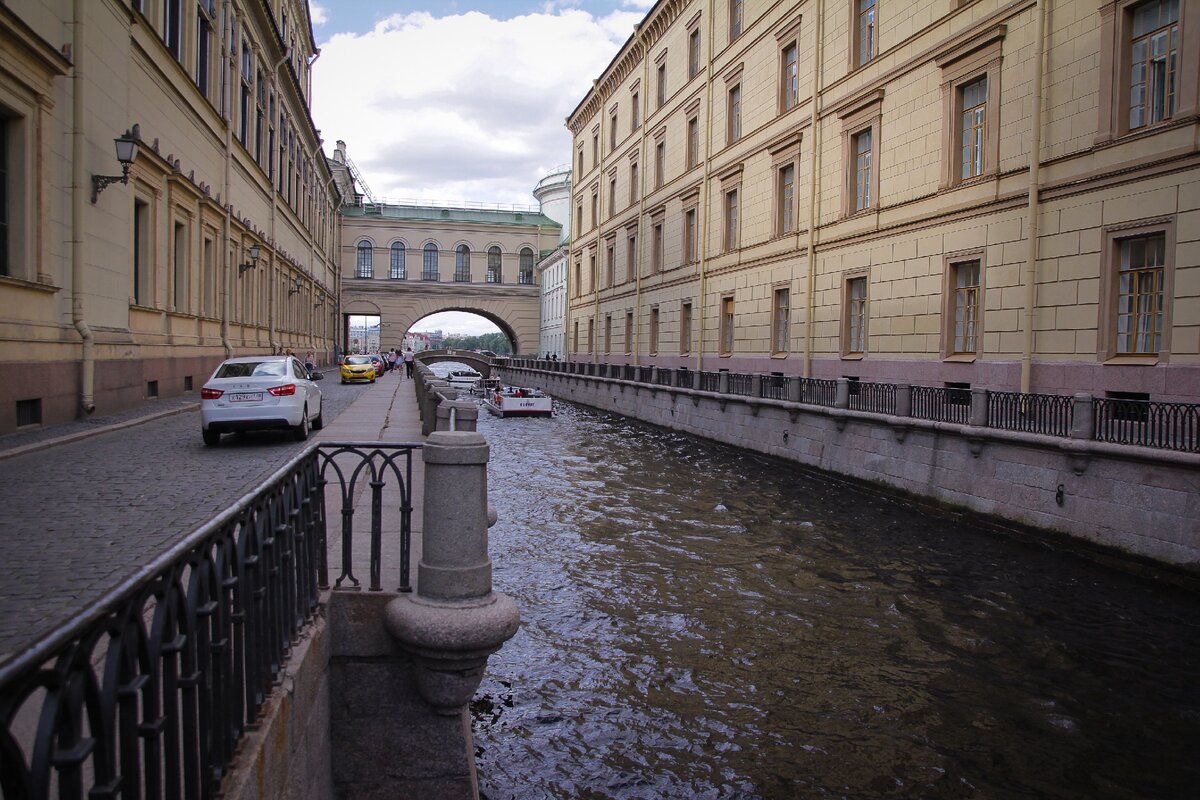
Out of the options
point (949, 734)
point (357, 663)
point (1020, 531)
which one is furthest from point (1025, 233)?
point (357, 663)

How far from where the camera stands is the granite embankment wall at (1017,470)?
31.4ft

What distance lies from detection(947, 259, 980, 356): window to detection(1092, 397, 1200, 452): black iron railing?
6.83 meters

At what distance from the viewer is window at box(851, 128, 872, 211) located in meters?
21.9

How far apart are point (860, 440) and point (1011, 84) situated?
7.56 metres

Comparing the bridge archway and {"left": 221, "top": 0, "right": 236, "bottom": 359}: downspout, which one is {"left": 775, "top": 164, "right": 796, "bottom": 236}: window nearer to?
{"left": 221, "top": 0, "right": 236, "bottom": 359}: downspout

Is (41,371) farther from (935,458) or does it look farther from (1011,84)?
(1011,84)

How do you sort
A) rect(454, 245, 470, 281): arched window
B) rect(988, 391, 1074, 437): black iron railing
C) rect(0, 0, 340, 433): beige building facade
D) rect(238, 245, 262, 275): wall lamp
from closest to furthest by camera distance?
rect(988, 391, 1074, 437): black iron railing → rect(0, 0, 340, 433): beige building facade → rect(238, 245, 262, 275): wall lamp → rect(454, 245, 470, 281): arched window

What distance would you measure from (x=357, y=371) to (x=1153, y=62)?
31610mm

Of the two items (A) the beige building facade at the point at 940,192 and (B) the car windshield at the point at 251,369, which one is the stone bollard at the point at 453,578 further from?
(A) the beige building facade at the point at 940,192

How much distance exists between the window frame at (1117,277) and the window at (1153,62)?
1.65 meters

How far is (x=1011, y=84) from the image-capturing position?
1650 cm

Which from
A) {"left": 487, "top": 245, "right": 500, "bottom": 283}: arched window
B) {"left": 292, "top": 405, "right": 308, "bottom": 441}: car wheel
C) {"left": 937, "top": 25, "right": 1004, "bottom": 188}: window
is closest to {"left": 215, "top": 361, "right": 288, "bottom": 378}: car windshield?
{"left": 292, "top": 405, "right": 308, "bottom": 441}: car wheel

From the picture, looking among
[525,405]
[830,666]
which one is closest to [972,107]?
[830,666]

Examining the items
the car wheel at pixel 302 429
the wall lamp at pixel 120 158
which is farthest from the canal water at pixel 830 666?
the wall lamp at pixel 120 158
